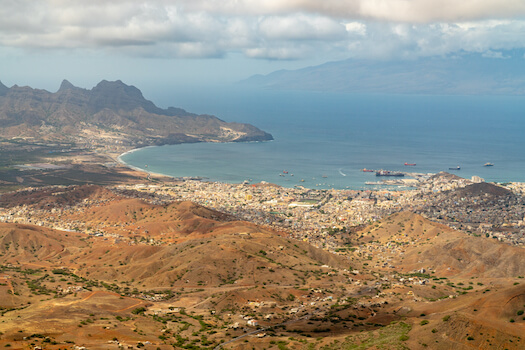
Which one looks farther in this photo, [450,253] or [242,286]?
[450,253]

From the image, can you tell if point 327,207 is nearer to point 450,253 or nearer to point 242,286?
point 450,253

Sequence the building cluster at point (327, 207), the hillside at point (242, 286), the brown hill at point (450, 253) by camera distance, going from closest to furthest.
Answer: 1. the hillside at point (242, 286)
2. the brown hill at point (450, 253)
3. the building cluster at point (327, 207)

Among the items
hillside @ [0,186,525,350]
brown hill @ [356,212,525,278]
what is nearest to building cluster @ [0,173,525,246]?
hillside @ [0,186,525,350]

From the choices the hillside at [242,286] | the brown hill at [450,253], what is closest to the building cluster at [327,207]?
the hillside at [242,286]

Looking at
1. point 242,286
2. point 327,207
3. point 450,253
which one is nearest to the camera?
point 242,286

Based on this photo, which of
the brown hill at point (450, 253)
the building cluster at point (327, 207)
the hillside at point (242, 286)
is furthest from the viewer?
the building cluster at point (327, 207)

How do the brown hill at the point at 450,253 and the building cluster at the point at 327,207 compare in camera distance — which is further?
the building cluster at the point at 327,207

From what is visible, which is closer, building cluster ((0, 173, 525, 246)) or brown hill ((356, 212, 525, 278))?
brown hill ((356, 212, 525, 278))

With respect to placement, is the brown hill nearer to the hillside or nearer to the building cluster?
the hillside

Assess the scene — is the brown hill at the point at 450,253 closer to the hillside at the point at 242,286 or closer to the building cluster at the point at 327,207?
the hillside at the point at 242,286

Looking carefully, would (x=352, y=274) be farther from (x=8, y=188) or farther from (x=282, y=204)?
(x=8, y=188)

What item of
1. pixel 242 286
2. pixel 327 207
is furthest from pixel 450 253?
pixel 327 207
